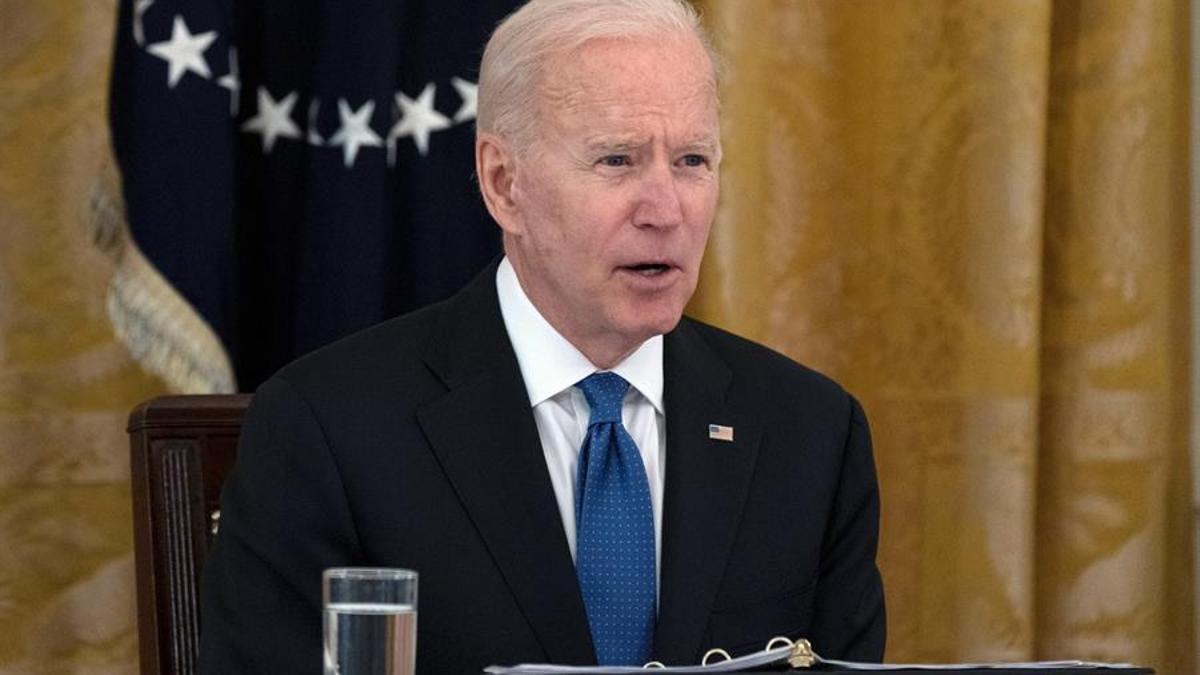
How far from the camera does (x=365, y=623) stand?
1572 millimetres

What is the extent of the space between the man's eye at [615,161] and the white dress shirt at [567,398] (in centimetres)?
25

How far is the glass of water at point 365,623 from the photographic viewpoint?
1573 millimetres

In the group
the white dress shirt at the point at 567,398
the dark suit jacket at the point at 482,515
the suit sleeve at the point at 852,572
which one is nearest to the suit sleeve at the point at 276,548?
the dark suit jacket at the point at 482,515

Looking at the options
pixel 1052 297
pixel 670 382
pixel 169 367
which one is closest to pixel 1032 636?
pixel 1052 297

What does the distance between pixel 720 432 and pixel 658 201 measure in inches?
14.9

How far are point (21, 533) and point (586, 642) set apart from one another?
4.69 feet

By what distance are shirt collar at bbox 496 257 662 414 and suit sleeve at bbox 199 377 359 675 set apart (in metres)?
0.31

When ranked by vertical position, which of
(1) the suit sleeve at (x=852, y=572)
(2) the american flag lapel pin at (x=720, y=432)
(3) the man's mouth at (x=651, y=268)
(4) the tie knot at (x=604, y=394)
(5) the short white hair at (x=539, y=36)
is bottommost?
(1) the suit sleeve at (x=852, y=572)

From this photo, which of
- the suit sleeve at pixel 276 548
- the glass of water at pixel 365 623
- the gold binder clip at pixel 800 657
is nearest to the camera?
the glass of water at pixel 365 623

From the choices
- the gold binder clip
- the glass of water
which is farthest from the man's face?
the glass of water

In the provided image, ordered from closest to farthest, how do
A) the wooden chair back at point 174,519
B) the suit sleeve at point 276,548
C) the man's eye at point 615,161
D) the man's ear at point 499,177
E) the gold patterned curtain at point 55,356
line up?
the suit sleeve at point 276,548 < the man's eye at point 615,161 < the man's ear at point 499,177 < the wooden chair back at point 174,519 < the gold patterned curtain at point 55,356

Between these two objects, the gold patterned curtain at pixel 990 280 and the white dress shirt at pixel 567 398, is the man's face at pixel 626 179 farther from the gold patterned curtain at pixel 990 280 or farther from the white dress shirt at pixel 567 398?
the gold patterned curtain at pixel 990 280

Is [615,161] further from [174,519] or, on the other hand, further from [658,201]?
[174,519]

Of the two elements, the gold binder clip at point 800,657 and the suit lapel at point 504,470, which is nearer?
the gold binder clip at point 800,657
